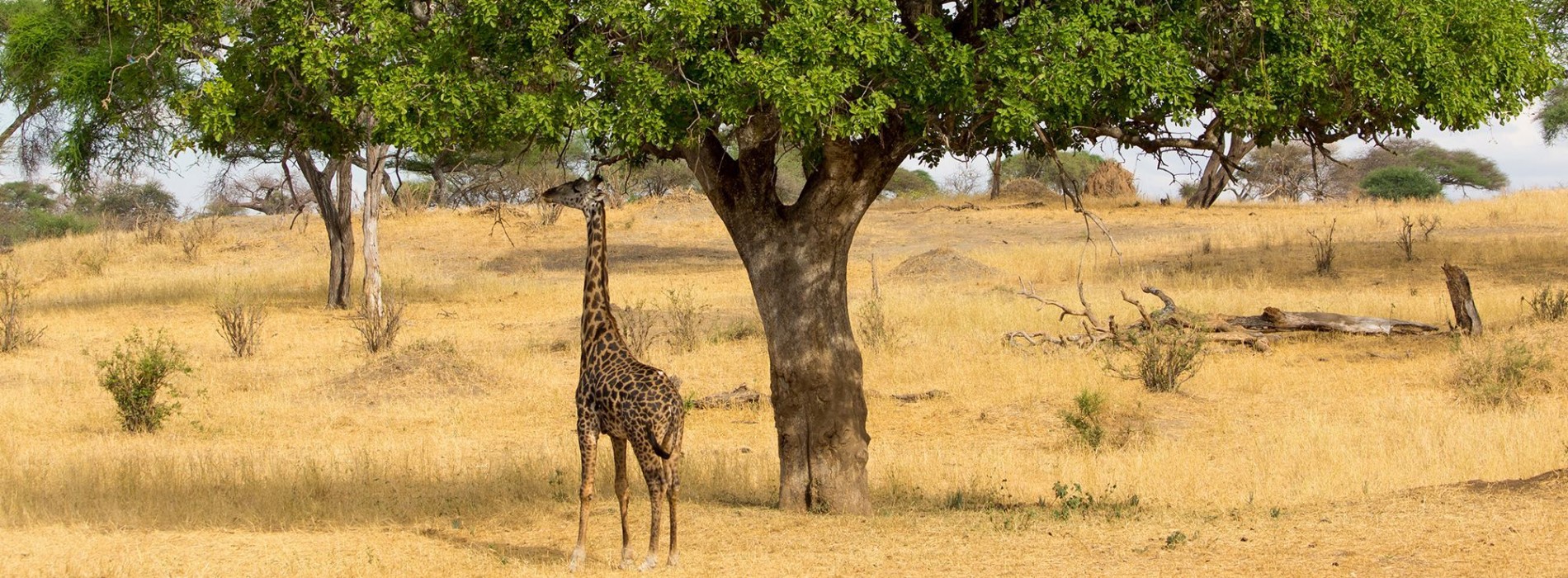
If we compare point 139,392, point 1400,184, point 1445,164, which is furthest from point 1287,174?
point 139,392

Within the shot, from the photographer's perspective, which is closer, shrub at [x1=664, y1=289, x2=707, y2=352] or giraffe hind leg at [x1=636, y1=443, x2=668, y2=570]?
giraffe hind leg at [x1=636, y1=443, x2=668, y2=570]

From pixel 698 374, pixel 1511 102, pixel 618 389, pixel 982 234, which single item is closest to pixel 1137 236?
pixel 982 234

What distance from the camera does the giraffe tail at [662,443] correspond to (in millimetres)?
8297

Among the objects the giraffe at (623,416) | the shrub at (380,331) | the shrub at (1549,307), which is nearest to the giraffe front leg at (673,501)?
the giraffe at (623,416)

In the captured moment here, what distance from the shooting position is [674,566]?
333 inches

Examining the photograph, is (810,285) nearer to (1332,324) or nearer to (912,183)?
(1332,324)

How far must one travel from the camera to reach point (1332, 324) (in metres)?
18.8

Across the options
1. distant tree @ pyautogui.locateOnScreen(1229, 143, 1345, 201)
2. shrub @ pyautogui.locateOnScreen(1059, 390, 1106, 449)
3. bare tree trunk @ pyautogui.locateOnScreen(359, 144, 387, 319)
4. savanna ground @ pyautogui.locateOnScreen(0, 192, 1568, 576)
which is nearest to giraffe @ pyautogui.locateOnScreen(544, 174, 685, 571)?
savanna ground @ pyautogui.locateOnScreen(0, 192, 1568, 576)

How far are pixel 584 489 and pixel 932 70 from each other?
332 centimetres

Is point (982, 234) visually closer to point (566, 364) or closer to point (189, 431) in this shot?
point (566, 364)

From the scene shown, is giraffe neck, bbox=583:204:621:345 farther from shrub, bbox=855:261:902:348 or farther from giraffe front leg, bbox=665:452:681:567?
shrub, bbox=855:261:902:348

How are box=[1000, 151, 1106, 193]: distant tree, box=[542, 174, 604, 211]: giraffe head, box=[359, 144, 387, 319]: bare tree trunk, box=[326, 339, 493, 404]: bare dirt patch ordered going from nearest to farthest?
box=[542, 174, 604, 211]: giraffe head
box=[326, 339, 493, 404]: bare dirt patch
box=[359, 144, 387, 319]: bare tree trunk
box=[1000, 151, 1106, 193]: distant tree

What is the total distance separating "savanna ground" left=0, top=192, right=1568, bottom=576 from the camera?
28.5 feet

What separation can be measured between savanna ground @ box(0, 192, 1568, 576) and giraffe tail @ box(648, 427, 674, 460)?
28.1 inches
